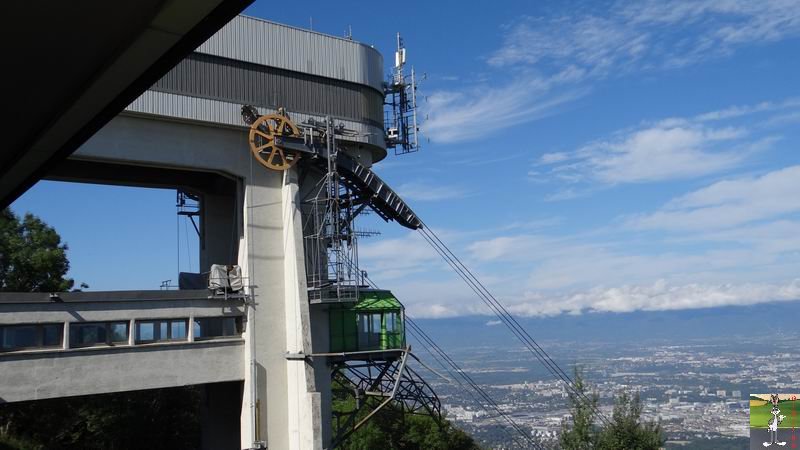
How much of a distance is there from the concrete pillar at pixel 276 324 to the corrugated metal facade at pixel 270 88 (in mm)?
2880

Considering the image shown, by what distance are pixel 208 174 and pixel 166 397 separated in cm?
1348

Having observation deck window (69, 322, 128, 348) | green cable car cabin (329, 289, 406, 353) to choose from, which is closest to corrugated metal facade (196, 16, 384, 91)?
green cable car cabin (329, 289, 406, 353)

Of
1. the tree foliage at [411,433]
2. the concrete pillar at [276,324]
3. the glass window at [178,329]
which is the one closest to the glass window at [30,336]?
the glass window at [178,329]

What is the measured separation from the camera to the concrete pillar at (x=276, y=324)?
2597cm

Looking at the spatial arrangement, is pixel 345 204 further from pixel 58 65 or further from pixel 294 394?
pixel 58 65

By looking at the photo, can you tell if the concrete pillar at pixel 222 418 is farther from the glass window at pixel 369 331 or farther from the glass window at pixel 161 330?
the glass window at pixel 369 331

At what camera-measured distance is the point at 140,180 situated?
29.3 m

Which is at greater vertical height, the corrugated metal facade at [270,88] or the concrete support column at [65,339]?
the corrugated metal facade at [270,88]

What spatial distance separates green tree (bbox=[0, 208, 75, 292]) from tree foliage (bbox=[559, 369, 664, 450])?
2484cm

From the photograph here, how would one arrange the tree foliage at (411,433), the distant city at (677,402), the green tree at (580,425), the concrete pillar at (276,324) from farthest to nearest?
the distant city at (677,402)
the tree foliage at (411,433)
the green tree at (580,425)
the concrete pillar at (276,324)

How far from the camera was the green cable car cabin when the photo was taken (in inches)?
1139

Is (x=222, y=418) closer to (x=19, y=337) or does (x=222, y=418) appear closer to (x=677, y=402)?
(x=19, y=337)

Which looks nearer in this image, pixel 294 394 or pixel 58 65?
pixel 58 65

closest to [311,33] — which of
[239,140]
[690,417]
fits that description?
[239,140]
